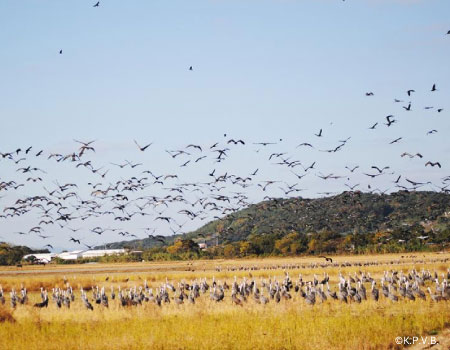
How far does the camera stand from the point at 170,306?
3438 cm

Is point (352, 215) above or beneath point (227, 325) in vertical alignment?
above

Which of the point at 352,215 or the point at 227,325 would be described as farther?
the point at 352,215

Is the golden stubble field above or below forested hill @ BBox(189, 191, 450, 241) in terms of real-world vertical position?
below

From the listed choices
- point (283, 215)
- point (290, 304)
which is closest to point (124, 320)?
point (290, 304)

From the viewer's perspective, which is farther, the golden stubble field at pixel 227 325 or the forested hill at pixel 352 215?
the forested hill at pixel 352 215

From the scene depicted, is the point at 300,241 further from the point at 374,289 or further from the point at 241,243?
the point at 374,289

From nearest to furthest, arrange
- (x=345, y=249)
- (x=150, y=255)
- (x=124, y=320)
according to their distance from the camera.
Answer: (x=124, y=320)
(x=345, y=249)
(x=150, y=255)

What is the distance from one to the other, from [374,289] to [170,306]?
32.3ft

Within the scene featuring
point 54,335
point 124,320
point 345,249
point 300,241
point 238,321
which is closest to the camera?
point 54,335

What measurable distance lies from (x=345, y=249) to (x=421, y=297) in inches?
3066

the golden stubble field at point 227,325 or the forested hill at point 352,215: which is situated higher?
the forested hill at point 352,215

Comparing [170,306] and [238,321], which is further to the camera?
[170,306]

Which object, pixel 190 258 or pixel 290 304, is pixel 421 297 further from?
pixel 190 258

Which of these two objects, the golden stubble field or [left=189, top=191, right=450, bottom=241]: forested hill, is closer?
the golden stubble field
